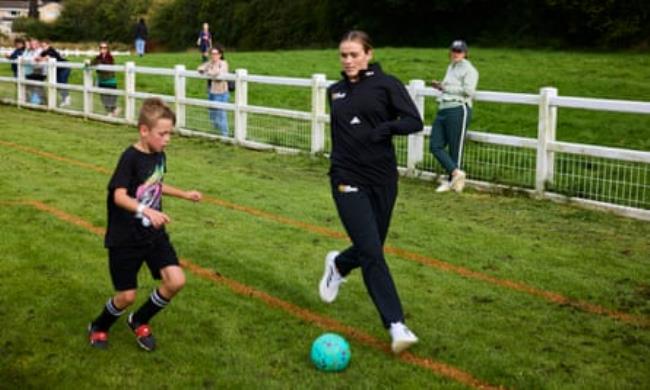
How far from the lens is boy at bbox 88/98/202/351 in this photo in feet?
17.4

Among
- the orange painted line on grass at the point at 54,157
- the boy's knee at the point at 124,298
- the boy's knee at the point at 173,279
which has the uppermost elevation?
the boy's knee at the point at 173,279

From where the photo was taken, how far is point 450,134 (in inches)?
480

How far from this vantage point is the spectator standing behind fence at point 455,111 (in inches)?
472

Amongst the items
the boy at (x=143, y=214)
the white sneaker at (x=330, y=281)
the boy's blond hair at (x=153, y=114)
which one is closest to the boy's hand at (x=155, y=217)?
the boy at (x=143, y=214)

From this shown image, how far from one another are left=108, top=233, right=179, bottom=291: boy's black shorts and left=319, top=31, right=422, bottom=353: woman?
1.14 meters

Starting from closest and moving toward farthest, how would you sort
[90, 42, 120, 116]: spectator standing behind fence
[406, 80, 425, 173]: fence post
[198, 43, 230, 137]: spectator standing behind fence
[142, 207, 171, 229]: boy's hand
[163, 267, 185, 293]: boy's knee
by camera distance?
[142, 207, 171, 229]: boy's hand
[163, 267, 185, 293]: boy's knee
[406, 80, 425, 173]: fence post
[198, 43, 230, 137]: spectator standing behind fence
[90, 42, 120, 116]: spectator standing behind fence

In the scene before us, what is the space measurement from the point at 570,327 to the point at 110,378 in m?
3.14

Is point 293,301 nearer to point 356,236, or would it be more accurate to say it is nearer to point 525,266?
point 356,236

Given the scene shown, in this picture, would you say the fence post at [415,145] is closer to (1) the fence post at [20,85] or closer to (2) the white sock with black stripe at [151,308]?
(2) the white sock with black stripe at [151,308]

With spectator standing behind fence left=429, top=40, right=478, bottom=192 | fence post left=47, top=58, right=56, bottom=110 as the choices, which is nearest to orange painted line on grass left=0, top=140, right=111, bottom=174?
spectator standing behind fence left=429, top=40, right=478, bottom=192

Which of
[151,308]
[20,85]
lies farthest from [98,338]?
[20,85]

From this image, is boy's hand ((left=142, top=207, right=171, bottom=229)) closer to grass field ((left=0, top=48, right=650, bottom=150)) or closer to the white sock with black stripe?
the white sock with black stripe

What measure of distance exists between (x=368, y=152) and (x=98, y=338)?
209cm

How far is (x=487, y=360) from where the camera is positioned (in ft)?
18.6
